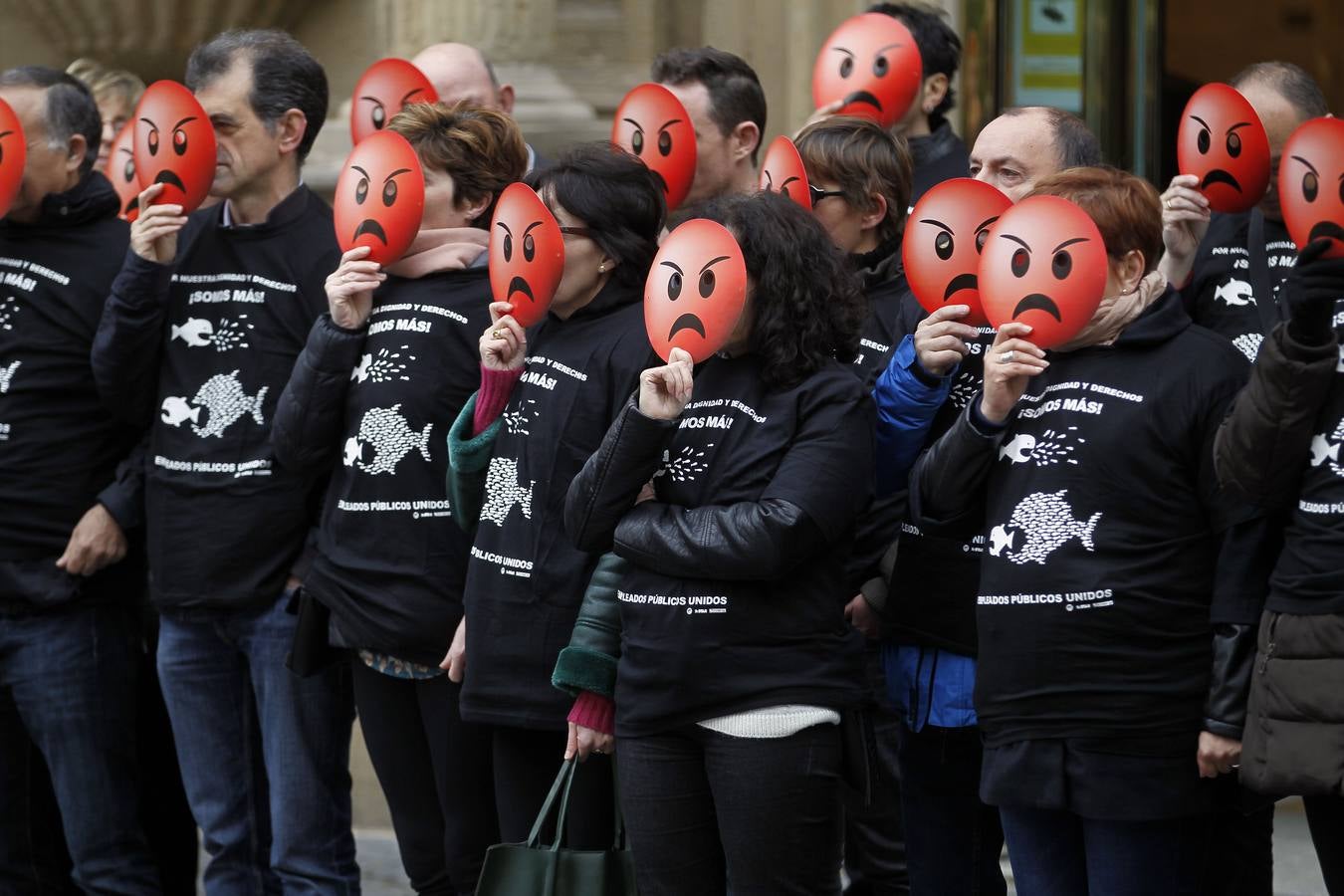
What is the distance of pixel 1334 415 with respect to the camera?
3340 millimetres

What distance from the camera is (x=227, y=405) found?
4.56m

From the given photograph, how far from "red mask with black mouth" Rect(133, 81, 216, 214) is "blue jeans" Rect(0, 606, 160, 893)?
1032mm

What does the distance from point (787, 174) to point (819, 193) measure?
0.16m

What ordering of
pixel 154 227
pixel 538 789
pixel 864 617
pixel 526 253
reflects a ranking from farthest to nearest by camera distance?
pixel 154 227 < pixel 864 617 < pixel 538 789 < pixel 526 253

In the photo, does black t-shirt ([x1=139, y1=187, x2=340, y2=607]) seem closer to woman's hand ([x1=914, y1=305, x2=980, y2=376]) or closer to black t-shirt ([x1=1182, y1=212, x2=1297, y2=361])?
woman's hand ([x1=914, y1=305, x2=980, y2=376])

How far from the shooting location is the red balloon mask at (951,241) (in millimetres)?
3814

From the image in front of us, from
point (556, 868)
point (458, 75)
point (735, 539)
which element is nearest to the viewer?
point (735, 539)

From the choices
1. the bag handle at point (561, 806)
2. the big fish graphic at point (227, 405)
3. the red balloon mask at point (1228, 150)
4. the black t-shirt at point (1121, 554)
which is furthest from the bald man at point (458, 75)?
the black t-shirt at point (1121, 554)

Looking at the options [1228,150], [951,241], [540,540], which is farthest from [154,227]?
[1228,150]

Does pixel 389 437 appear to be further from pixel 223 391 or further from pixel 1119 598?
pixel 1119 598

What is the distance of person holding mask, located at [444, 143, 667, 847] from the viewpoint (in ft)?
12.8

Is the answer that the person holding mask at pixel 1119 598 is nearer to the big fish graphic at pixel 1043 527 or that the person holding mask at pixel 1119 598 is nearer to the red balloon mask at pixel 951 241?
the big fish graphic at pixel 1043 527

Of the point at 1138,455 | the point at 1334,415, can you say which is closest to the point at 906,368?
the point at 1138,455

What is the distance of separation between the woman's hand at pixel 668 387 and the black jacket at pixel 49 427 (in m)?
1.72
